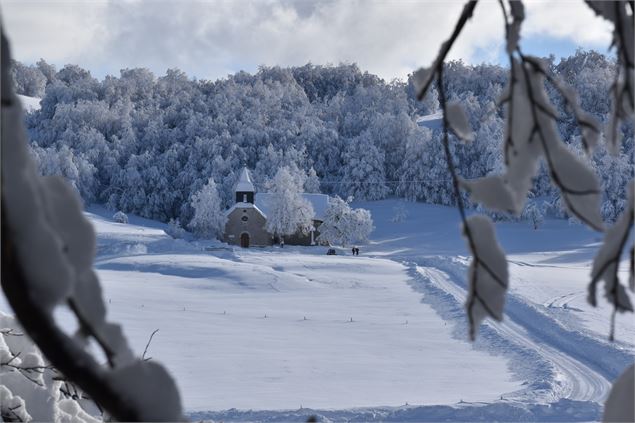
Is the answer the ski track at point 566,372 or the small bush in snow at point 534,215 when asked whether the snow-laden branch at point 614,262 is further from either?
the small bush in snow at point 534,215

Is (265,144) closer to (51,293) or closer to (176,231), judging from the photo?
(176,231)

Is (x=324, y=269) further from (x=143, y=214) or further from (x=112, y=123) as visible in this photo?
(x=112, y=123)

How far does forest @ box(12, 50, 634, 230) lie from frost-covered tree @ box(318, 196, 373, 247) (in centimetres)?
806

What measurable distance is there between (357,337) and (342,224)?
25.0 meters

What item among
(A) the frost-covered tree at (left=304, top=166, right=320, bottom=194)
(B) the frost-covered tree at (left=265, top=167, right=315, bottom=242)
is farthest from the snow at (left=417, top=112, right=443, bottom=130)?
(B) the frost-covered tree at (left=265, top=167, right=315, bottom=242)

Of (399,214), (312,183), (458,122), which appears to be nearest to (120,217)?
(312,183)

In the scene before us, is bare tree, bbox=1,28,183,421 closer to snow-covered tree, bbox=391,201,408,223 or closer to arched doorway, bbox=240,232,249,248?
arched doorway, bbox=240,232,249,248

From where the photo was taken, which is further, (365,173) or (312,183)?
(365,173)

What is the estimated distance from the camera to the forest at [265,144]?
51.0 metres

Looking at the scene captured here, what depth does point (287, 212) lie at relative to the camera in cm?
4144

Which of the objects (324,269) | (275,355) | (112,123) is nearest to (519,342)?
(275,355)

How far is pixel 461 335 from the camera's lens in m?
16.9

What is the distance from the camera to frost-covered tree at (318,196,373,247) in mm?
41281

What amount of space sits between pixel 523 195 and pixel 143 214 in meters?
55.0
